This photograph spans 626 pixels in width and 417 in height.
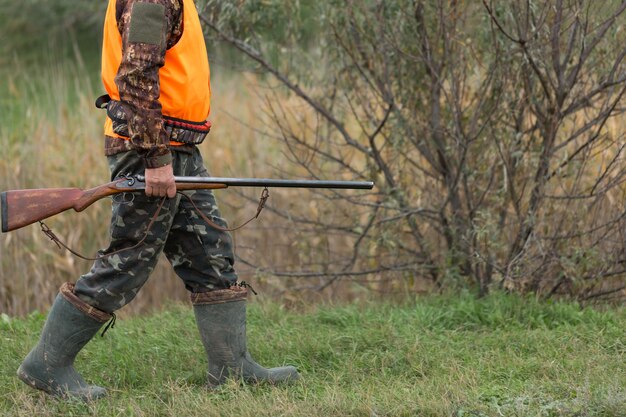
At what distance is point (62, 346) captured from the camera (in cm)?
439

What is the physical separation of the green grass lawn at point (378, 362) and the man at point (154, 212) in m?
0.18

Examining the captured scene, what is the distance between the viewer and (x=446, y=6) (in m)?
5.88

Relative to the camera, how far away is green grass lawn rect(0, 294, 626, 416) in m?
4.01

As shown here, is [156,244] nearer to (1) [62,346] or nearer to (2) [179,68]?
(1) [62,346]

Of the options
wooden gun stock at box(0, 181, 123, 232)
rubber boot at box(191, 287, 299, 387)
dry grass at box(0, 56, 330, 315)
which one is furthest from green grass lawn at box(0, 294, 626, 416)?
dry grass at box(0, 56, 330, 315)

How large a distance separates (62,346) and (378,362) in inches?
57.8

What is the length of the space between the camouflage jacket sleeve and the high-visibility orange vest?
103mm

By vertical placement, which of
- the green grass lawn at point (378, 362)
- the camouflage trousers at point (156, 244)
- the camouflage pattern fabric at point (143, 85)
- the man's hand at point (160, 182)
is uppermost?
the camouflage pattern fabric at point (143, 85)

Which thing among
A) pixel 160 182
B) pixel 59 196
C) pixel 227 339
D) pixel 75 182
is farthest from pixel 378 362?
pixel 75 182

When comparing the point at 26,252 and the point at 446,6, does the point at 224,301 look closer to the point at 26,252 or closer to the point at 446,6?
the point at 446,6

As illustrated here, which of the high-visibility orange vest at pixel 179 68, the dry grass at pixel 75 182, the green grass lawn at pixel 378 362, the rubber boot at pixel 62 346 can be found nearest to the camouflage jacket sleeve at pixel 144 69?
the high-visibility orange vest at pixel 179 68

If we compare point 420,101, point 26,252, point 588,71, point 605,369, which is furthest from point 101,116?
point 605,369

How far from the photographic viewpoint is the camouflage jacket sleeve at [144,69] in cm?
393

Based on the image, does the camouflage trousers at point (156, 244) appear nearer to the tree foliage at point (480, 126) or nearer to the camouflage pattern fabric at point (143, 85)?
the camouflage pattern fabric at point (143, 85)
